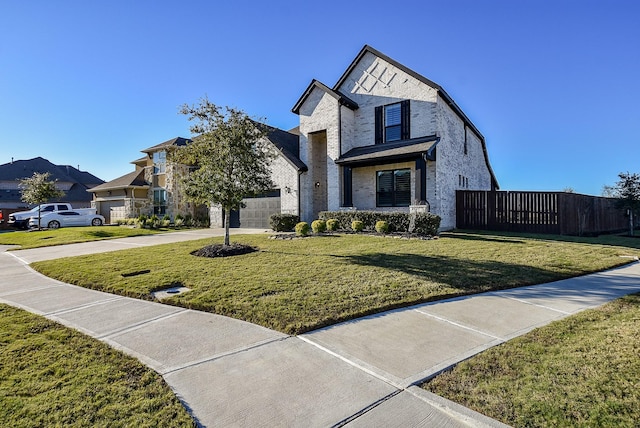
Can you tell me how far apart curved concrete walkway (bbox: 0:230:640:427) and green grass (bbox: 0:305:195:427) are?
0.16 metres

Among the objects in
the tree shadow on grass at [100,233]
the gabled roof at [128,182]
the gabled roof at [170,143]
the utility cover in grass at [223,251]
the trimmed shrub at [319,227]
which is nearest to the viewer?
the utility cover in grass at [223,251]

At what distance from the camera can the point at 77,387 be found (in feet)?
8.84

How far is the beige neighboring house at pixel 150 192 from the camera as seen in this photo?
2688 centimetres

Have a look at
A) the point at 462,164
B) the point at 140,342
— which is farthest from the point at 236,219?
the point at 140,342

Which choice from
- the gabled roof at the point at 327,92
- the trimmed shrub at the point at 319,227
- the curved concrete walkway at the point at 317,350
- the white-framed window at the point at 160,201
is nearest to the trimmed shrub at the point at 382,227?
the trimmed shrub at the point at 319,227

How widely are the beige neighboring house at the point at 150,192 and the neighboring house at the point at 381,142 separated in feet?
44.6

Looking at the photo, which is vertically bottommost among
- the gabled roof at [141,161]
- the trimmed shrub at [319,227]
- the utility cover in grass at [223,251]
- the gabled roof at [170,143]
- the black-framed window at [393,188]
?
the utility cover in grass at [223,251]

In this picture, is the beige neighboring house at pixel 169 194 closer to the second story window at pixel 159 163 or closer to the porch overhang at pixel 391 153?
the second story window at pixel 159 163

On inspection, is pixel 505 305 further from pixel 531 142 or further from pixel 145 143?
pixel 145 143

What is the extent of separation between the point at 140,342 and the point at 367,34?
1818 cm

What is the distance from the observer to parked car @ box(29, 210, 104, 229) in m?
23.4

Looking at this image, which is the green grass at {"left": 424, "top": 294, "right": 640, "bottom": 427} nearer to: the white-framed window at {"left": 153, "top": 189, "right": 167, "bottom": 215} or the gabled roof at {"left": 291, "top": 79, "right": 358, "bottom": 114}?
the gabled roof at {"left": 291, "top": 79, "right": 358, "bottom": 114}

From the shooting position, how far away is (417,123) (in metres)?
15.9

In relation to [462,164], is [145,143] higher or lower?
higher
